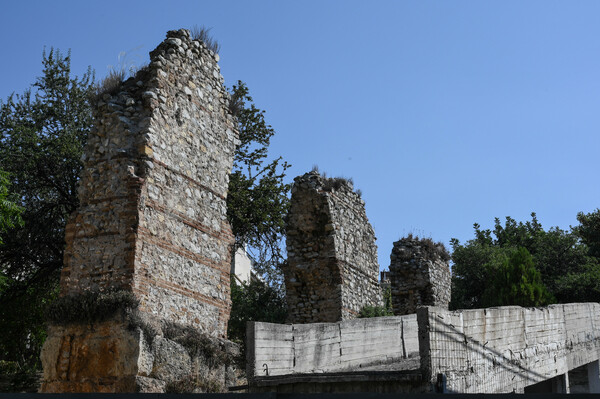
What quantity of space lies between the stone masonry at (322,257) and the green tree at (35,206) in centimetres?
660

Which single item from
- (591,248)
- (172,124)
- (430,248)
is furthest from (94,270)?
(591,248)

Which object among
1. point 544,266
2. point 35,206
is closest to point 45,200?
point 35,206

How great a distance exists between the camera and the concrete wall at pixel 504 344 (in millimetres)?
6961

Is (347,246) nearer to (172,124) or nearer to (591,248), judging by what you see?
(172,124)

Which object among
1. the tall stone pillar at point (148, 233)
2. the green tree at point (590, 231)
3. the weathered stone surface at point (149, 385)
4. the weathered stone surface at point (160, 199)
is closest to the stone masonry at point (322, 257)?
the tall stone pillar at point (148, 233)

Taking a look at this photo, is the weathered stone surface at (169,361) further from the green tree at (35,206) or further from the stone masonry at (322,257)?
the green tree at (35,206)

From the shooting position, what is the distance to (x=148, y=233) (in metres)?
9.44

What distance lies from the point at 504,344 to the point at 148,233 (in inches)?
198

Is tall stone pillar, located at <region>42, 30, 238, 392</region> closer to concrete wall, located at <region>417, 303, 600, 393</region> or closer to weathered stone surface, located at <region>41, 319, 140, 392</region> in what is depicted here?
weathered stone surface, located at <region>41, 319, 140, 392</region>

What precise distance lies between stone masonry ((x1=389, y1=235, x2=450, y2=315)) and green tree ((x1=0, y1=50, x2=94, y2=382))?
30.4 ft

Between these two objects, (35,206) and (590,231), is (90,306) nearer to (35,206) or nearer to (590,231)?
(35,206)

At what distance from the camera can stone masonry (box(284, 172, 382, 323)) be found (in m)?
14.9

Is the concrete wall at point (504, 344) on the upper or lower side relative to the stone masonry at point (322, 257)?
lower

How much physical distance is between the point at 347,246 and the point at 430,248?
5124mm
